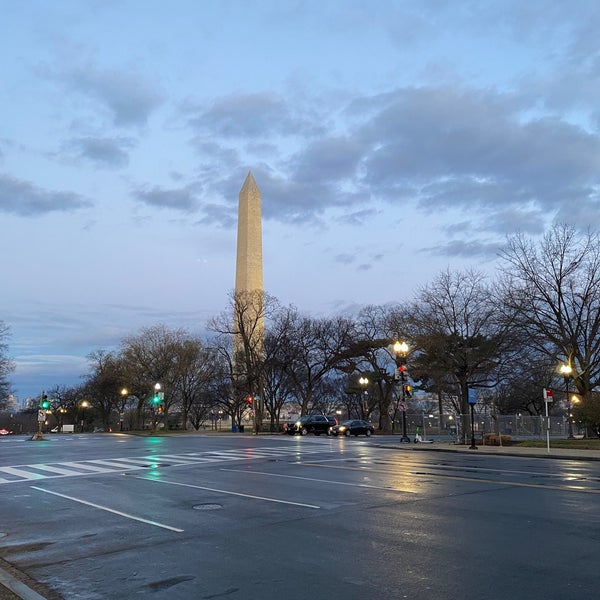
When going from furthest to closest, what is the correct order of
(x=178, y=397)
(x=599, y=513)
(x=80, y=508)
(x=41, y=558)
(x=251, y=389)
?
1. (x=178, y=397)
2. (x=251, y=389)
3. (x=80, y=508)
4. (x=599, y=513)
5. (x=41, y=558)

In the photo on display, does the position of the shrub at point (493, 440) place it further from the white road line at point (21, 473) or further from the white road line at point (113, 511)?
the white road line at point (113, 511)

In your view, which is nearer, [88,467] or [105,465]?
[88,467]

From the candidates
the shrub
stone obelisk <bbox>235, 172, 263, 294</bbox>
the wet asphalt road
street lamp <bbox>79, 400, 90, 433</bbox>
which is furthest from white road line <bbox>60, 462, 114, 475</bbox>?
street lamp <bbox>79, 400, 90, 433</bbox>

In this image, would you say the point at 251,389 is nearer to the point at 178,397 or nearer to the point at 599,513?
the point at 178,397

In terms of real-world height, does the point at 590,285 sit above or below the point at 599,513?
above

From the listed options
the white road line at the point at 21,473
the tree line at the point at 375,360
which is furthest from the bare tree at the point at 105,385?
the white road line at the point at 21,473

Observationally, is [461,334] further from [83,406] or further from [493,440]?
[83,406]

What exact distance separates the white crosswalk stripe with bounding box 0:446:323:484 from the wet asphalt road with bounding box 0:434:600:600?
Result: 1179 millimetres

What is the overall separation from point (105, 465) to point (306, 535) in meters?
14.0

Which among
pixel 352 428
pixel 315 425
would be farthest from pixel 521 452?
pixel 315 425

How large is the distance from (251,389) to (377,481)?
148 ft

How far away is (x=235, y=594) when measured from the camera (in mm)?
5980

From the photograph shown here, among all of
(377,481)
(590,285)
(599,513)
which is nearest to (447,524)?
(599,513)

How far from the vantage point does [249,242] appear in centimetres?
6431
